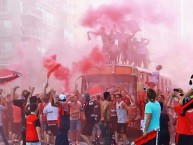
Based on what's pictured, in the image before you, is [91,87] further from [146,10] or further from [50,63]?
[146,10]

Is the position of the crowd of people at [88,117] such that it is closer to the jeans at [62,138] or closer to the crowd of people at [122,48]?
the jeans at [62,138]

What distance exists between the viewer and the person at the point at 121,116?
15125 millimetres

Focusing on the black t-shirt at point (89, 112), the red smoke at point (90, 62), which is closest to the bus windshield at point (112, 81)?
the red smoke at point (90, 62)

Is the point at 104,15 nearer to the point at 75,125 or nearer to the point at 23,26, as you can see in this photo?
the point at 75,125

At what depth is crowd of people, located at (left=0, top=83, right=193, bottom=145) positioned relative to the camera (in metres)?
9.81

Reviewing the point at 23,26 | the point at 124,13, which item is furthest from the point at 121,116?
the point at 23,26

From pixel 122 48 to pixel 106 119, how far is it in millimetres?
10843

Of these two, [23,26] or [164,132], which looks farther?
[23,26]

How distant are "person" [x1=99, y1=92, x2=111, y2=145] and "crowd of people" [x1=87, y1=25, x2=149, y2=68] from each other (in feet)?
24.9

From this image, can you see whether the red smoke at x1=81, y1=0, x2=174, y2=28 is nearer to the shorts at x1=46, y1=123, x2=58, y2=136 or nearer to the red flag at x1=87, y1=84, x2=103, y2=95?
the red flag at x1=87, y1=84, x2=103, y2=95

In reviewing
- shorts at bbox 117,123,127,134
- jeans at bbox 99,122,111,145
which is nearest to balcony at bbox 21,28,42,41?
shorts at bbox 117,123,127,134

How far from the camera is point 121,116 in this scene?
15414 mm

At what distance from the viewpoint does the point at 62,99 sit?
11398mm

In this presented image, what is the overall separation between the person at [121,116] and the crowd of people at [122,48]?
5.40 meters
